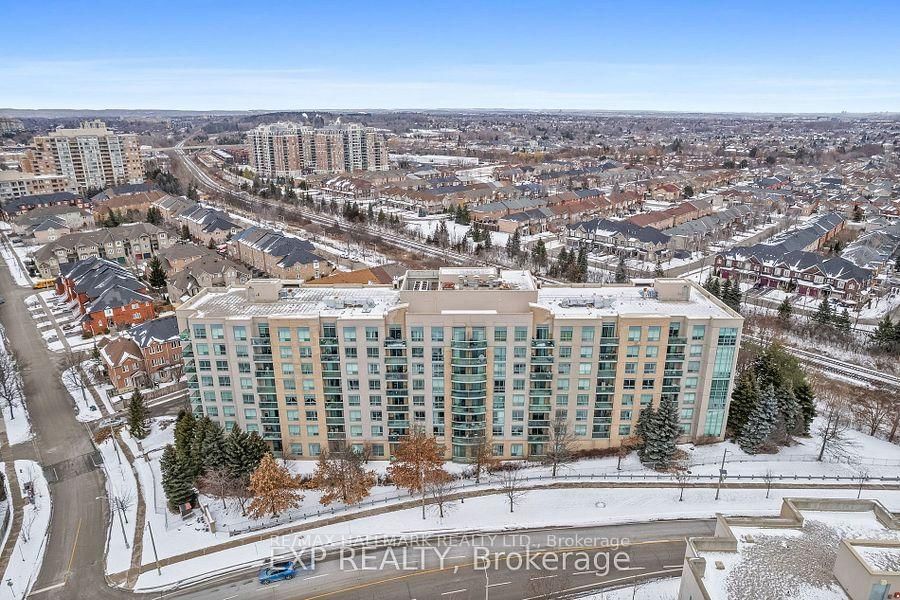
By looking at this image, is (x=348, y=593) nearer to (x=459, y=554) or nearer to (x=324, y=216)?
(x=459, y=554)

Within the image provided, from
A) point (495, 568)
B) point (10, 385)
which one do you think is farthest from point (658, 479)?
point (10, 385)

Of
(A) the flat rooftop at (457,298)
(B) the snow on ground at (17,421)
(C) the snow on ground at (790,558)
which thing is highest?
(A) the flat rooftop at (457,298)

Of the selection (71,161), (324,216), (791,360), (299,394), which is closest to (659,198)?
(324,216)

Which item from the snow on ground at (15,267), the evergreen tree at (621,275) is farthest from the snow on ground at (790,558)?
the snow on ground at (15,267)

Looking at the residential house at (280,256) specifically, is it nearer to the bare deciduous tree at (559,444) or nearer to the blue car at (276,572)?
the bare deciduous tree at (559,444)

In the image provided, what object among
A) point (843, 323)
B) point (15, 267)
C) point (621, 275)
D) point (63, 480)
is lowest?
point (63, 480)

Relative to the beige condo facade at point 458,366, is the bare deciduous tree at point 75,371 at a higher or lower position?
lower

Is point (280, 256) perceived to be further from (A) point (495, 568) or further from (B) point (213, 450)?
(A) point (495, 568)
